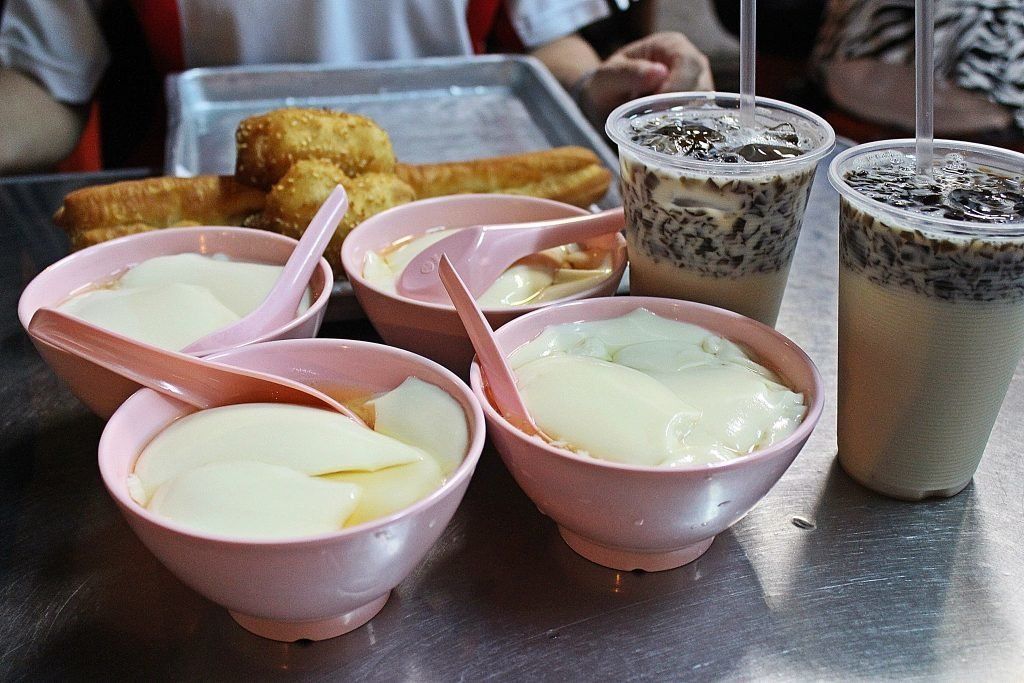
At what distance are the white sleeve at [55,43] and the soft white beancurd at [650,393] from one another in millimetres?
1531

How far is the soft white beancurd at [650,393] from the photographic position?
626 mm

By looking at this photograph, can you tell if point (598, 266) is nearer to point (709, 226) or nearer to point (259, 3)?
point (709, 226)

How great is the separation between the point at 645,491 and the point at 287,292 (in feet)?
1.37

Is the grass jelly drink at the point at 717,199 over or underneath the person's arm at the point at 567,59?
over

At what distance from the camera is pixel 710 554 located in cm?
70

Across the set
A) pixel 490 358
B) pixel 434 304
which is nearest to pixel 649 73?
pixel 434 304

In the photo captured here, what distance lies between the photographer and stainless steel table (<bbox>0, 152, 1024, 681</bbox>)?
61 cm

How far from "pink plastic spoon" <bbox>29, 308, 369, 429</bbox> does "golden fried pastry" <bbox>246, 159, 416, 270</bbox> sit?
36 centimetres

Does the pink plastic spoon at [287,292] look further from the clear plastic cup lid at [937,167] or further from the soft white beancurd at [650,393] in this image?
the clear plastic cup lid at [937,167]

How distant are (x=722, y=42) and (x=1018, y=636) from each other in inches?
136

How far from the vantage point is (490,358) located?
691 mm

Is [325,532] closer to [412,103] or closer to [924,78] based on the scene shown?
[924,78]

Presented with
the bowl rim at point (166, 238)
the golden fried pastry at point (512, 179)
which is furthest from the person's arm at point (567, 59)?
the bowl rim at point (166, 238)

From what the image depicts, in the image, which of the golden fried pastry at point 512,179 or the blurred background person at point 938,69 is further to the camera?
the blurred background person at point 938,69
